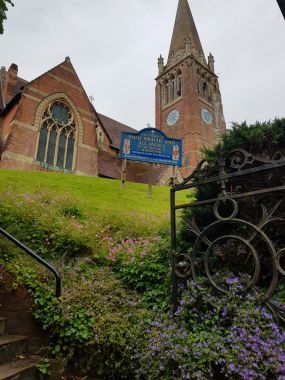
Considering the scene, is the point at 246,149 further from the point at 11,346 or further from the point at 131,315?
the point at 11,346

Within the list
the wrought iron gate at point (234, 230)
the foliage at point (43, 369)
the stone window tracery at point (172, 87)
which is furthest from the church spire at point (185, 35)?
the foliage at point (43, 369)

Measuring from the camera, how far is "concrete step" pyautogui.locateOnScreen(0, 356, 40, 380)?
3146 millimetres

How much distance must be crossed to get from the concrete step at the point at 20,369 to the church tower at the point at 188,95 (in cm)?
2850

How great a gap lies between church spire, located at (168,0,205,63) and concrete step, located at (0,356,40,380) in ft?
142

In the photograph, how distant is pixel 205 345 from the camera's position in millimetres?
2988

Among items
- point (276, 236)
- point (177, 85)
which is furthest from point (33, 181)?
point (177, 85)

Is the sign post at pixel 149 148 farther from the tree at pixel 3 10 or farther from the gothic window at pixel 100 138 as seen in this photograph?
the gothic window at pixel 100 138

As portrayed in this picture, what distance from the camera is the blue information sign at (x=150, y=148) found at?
1448cm

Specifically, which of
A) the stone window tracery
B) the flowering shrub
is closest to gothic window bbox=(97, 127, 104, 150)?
the stone window tracery

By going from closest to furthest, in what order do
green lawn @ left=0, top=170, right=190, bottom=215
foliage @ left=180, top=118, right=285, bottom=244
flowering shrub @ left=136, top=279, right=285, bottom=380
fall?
flowering shrub @ left=136, top=279, right=285, bottom=380
foliage @ left=180, top=118, right=285, bottom=244
green lawn @ left=0, top=170, right=190, bottom=215

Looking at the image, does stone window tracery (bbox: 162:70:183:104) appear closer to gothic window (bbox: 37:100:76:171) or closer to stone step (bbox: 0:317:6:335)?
gothic window (bbox: 37:100:76:171)

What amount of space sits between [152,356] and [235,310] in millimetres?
1015

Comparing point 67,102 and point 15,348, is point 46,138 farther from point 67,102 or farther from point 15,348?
point 15,348

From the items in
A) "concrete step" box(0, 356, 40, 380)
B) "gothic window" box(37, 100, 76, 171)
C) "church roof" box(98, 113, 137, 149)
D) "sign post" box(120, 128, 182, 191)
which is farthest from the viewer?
"church roof" box(98, 113, 137, 149)
